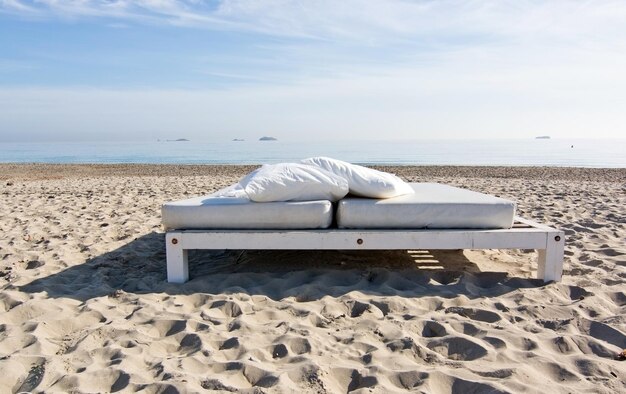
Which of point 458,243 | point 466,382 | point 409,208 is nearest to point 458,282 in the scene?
point 458,243

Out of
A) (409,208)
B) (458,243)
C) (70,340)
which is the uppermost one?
(409,208)

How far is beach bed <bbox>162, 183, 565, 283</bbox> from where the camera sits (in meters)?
3.70

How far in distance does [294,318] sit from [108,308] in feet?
4.11

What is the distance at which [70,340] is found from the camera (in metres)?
2.78

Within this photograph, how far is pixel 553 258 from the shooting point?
3.76 m

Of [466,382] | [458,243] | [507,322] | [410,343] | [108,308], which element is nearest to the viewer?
[466,382]

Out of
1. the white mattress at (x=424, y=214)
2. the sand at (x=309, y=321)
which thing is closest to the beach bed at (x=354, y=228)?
the white mattress at (x=424, y=214)

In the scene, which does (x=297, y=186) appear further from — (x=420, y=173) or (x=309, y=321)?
(x=420, y=173)

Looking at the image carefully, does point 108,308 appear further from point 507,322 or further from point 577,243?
point 577,243

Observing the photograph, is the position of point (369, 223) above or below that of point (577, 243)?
above

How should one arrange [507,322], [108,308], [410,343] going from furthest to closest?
[108,308], [507,322], [410,343]

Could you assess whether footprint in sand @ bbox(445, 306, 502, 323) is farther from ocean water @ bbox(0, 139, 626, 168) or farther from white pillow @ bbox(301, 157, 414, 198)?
ocean water @ bbox(0, 139, 626, 168)

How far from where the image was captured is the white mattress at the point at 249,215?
146 inches

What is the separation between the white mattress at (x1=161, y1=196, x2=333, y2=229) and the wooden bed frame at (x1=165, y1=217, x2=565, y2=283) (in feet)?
0.21
